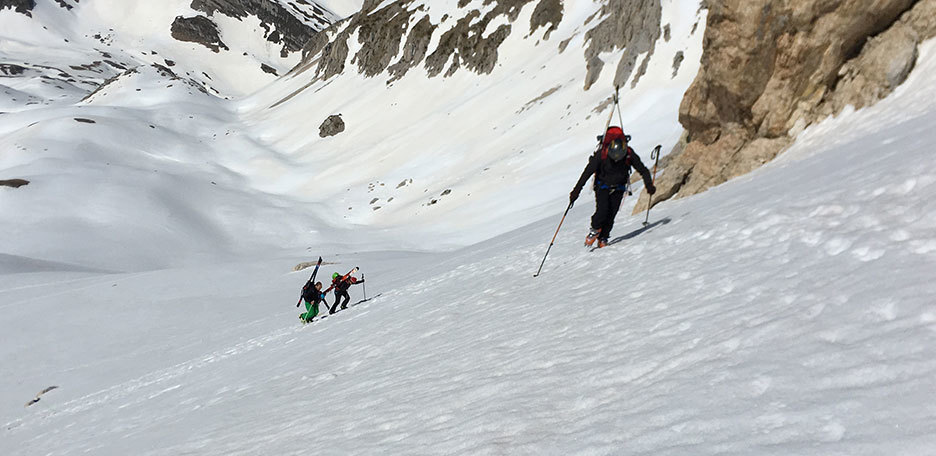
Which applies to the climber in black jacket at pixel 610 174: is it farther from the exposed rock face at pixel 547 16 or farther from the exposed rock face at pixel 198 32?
the exposed rock face at pixel 198 32

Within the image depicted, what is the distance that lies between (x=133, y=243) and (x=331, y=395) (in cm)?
2829

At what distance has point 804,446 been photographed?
2273mm

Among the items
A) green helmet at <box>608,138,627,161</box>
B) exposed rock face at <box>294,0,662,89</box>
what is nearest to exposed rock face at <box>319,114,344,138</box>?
exposed rock face at <box>294,0,662,89</box>

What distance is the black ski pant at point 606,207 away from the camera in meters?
8.48

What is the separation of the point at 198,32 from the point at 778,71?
169 meters

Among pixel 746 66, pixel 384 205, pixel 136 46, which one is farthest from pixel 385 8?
pixel 136 46

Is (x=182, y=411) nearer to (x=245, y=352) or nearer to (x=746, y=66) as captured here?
(x=245, y=352)

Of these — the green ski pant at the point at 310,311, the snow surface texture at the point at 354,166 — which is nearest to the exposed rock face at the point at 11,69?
the snow surface texture at the point at 354,166

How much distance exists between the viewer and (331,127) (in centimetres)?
5844

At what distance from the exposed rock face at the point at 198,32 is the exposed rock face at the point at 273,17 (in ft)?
21.3

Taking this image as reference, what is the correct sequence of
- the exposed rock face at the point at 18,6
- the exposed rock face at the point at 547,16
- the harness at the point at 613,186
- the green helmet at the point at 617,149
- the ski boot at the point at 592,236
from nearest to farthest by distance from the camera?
the green helmet at the point at 617,149
the harness at the point at 613,186
the ski boot at the point at 592,236
the exposed rock face at the point at 547,16
the exposed rock face at the point at 18,6

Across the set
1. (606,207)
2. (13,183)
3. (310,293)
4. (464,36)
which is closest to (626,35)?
(464,36)

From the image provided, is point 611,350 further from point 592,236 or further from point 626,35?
point 626,35

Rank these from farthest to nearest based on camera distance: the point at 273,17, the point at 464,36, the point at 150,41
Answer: the point at 273,17, the point at 150,41, the point at 464,36
